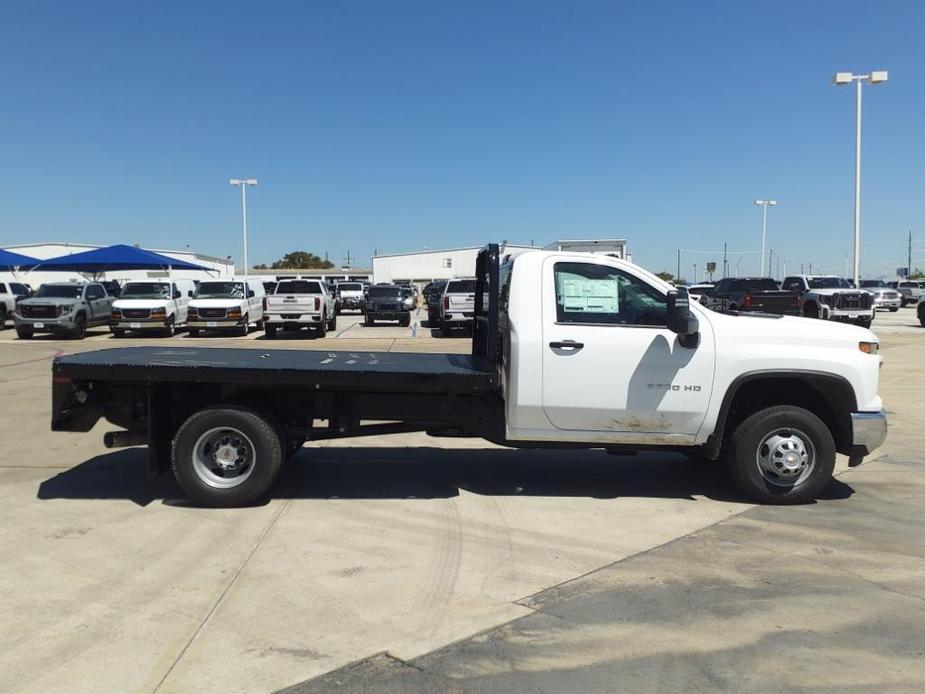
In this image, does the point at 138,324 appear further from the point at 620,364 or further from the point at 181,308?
the point at 620,364

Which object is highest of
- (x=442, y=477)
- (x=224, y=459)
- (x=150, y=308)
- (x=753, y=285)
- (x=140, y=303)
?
(x=753, y=285)

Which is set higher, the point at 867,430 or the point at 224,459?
the point at 867,430

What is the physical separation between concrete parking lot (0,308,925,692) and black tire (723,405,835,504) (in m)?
0.17

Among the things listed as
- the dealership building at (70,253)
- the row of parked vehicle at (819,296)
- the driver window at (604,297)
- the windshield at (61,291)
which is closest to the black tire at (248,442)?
the driver window at (604,297)

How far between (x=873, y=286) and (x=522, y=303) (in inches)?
1796

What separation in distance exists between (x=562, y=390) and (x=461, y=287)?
2053 centimetres

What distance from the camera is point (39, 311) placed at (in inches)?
918

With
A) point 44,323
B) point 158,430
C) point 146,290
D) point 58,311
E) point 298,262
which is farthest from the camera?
point 298,262

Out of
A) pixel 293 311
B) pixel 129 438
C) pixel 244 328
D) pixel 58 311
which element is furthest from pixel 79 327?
pixel 129 438

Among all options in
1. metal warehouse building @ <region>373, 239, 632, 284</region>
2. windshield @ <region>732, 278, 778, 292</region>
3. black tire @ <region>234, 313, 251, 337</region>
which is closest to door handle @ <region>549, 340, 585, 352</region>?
black tire @ <region>234, 313, 251, 337</region>

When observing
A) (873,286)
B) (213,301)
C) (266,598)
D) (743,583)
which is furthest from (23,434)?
(873,286)

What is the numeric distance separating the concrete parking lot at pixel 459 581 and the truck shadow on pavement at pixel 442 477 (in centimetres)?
4

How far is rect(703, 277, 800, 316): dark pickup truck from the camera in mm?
21328

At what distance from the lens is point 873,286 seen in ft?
146
